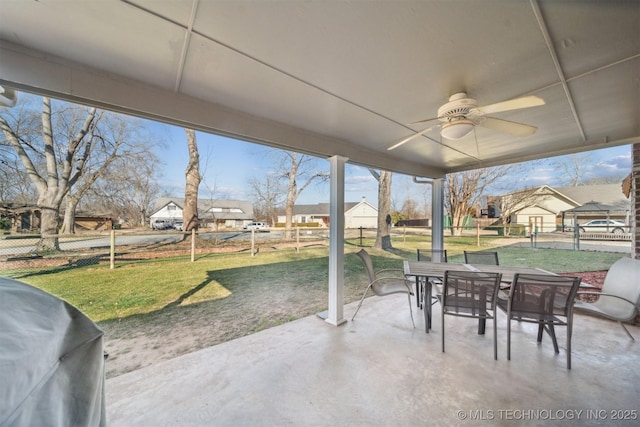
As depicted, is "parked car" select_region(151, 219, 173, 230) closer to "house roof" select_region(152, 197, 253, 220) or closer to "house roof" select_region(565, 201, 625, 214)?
"house roof" select_region(152, 197, 253, 220)

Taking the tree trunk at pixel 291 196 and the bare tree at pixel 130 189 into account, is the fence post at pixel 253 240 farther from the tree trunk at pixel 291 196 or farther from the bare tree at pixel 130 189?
the bare tree at pixel 130 189

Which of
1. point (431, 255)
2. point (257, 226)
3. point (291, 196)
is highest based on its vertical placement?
point (291, 196)

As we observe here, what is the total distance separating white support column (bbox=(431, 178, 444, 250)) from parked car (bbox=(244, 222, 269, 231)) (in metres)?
3.15

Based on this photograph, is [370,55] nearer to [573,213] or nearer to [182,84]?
[182,84]

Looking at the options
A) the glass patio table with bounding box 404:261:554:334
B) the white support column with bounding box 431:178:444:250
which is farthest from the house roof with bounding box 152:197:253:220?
the white support column with bounding box 431:178:444:250

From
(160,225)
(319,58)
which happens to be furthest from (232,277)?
(319,58)

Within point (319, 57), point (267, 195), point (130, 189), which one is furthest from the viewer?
point (267, 195)

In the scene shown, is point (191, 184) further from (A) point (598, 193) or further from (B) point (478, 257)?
(A) point (598, 193)

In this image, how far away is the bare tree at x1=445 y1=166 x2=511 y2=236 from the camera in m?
5.62

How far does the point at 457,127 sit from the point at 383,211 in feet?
11.0

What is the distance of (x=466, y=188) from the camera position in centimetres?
582

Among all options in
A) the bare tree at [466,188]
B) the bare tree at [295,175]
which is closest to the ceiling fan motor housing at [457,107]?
the bare tree at [295,175]

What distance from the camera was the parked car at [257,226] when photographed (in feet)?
10.8

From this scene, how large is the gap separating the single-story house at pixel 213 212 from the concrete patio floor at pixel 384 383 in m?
1.42
